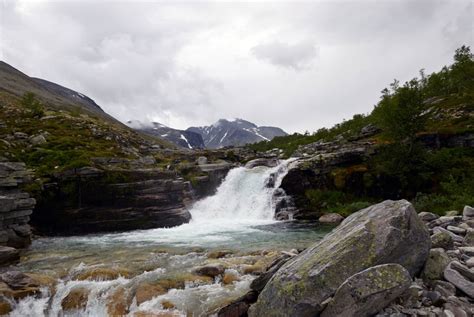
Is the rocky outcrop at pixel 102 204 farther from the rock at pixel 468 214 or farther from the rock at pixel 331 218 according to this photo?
the rock at pixel 468 214

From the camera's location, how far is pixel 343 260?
1006cm

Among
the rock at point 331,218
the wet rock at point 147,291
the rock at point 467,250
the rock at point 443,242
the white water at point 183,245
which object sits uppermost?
the rock at point 443,242

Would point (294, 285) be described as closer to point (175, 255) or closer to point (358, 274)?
point (358, 274)

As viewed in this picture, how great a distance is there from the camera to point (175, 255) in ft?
69.7

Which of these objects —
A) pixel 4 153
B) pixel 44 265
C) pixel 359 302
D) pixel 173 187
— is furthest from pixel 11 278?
pixel 4 153

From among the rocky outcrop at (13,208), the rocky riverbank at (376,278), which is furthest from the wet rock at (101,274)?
the rocky outcrop at (13,208)

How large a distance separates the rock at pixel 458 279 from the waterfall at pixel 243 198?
33.7 meters

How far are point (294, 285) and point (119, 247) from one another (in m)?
19.0

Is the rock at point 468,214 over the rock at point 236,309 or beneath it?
over

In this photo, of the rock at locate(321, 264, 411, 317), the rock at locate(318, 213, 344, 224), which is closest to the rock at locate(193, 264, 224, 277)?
the rock at locate(321, 264, 411, 317)

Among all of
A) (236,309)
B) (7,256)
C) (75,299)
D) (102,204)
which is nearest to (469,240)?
(236,309)

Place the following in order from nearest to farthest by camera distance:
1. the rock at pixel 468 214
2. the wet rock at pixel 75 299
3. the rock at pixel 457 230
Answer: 1. the wet rock at pixel 75 299
2. the rock at pixel 457 230
3. the rock at pixel 468 214

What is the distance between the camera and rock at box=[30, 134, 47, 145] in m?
45.5

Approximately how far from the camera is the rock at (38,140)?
45469mm
